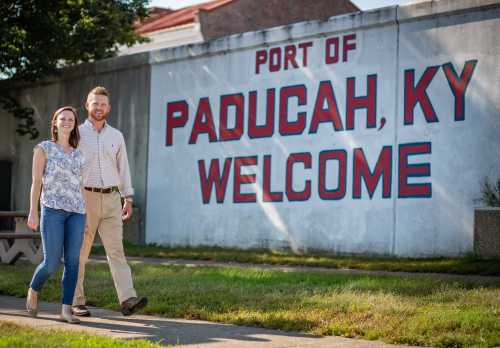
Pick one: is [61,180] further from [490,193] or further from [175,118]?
[175,118]

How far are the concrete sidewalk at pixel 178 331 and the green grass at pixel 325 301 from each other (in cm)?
24

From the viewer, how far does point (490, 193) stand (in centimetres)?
1340

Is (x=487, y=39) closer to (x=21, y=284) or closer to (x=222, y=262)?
(x=222, y=262)

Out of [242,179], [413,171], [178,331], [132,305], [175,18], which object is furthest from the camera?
[175,18]

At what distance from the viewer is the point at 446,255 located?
1393cm

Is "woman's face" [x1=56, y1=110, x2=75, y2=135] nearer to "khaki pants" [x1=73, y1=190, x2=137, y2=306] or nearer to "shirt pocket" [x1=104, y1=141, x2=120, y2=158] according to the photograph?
"shirt pocket" [x1=104, y1=141, x2=120, y2=158]

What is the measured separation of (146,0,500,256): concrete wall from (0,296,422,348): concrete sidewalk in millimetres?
7474

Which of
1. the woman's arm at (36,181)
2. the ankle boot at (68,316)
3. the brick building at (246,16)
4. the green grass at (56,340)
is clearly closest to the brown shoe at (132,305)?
the ankle boot at (68,316)

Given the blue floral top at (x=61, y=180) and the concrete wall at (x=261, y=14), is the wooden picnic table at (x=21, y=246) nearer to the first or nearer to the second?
the blue floral top at (x=61, y=180)

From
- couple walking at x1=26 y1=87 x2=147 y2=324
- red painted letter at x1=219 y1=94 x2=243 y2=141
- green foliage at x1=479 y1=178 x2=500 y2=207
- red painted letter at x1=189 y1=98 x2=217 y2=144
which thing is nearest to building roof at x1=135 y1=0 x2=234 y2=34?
red painted letter at x1=189 y1=98 x2=217 y2=144

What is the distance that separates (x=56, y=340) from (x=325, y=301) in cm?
299

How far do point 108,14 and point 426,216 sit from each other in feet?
36.8

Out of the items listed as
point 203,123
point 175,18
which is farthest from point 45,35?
point 175,18

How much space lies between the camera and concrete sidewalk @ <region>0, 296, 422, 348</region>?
20.7 feet
